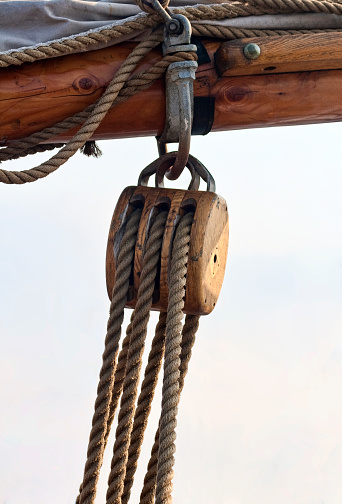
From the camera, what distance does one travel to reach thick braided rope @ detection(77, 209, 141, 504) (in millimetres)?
1725

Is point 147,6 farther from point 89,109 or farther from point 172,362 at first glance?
point 172,362

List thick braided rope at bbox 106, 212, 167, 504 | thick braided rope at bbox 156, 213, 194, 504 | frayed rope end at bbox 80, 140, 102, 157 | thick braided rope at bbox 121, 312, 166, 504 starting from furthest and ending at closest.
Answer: frayed rope end at bbox 80, 140, 102, 157 < thick braided rope at bbox 121, 312, 166, 504 < thick braided rope at bbox 106, 212, 167, 504 < thick braided rope at bbox 156, 213, 194, 504

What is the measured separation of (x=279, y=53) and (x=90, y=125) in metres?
0.47

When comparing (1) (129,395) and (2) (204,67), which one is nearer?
(1) (129,395)

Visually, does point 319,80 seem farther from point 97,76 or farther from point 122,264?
point 122,264

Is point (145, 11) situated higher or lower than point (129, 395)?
higher

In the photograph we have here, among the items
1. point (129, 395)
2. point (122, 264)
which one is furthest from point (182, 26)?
point (129, 395)

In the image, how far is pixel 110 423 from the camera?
1883mm

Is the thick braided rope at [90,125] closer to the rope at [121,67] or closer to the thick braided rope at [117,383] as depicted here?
the rope at [121,67]

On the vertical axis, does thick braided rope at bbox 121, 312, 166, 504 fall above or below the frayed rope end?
below

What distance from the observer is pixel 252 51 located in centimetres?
186

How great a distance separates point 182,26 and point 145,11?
9 cm

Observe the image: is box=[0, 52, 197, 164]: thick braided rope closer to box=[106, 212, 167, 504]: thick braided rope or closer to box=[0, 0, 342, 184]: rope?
box=[0, 0, 342, 184]: rope

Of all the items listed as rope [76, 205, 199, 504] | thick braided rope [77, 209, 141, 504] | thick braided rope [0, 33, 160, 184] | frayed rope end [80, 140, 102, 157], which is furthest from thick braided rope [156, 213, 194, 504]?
frayed rope end [80, 140, 102, 157]
